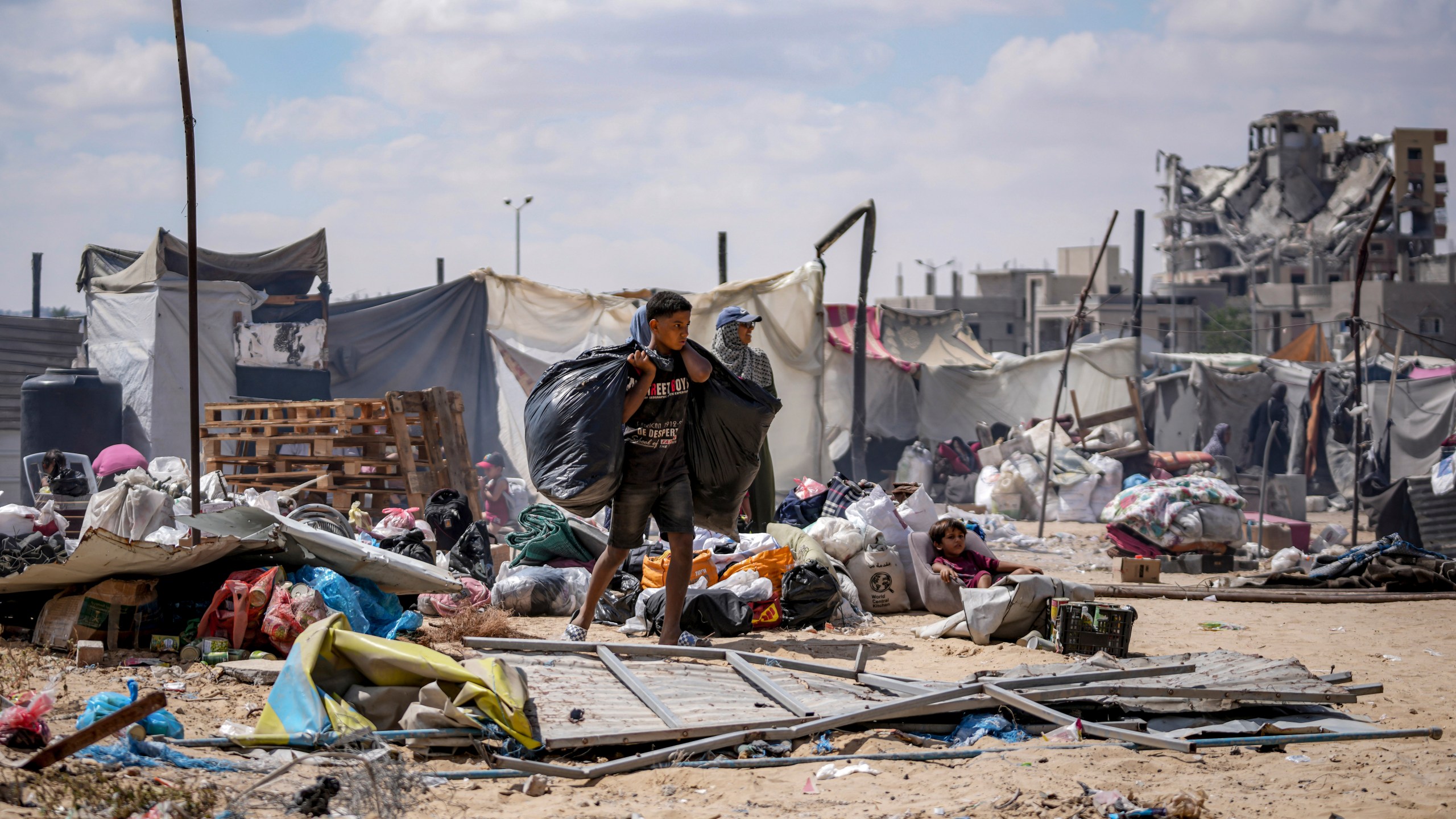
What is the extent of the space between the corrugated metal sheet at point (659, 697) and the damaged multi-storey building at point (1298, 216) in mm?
54407

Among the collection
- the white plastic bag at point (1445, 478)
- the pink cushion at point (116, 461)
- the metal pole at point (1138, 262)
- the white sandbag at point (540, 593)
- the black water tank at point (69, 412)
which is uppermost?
the metal pole at point (1138, 262)

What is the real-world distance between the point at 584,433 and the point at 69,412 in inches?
311

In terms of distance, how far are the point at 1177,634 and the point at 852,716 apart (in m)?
3.21

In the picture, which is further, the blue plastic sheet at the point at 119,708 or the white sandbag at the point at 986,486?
the white sandbag at the point at 986,486

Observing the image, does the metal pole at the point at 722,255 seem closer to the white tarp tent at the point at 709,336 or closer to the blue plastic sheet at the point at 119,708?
the white tarp tent at the point at 709,336

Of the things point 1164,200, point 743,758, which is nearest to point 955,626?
point 743,758

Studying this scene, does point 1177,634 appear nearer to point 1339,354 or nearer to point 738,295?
point 738,295

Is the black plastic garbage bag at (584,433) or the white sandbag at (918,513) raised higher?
the black plastic garbage bag at (584,433)

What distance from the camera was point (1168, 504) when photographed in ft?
32.6

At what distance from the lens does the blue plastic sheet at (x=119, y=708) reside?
3434mm

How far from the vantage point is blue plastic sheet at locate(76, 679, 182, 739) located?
343 centimetres

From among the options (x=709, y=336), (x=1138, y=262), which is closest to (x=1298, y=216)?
(x=1138, y=262)

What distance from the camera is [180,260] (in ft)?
39.8

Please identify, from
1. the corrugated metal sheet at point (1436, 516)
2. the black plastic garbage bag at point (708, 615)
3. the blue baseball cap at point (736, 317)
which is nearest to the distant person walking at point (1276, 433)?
the corrugated metal sheet at point (1436, 516)
